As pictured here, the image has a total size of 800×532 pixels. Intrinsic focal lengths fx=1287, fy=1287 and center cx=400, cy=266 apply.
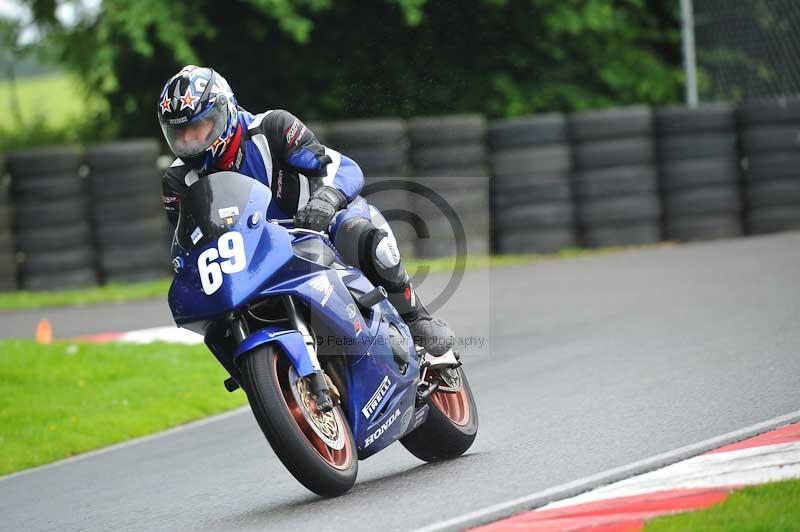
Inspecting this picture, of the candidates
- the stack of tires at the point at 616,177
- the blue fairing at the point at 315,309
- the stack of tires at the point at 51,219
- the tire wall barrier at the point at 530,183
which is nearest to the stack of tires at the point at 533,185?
the tire wall barrier at the point at 530,183

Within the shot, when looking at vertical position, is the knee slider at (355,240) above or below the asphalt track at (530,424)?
above

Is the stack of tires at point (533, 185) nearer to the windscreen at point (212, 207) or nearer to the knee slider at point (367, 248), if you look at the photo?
the knee slider at point (367, 248)

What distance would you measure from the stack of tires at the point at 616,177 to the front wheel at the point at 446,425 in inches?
353

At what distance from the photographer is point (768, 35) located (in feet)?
52.1

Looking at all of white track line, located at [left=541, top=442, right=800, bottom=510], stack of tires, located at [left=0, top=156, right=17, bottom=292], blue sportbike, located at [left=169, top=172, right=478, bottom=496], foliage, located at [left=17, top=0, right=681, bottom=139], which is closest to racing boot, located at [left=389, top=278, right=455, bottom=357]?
blue sportbike, located at [left=169, top=172, right=478, bottom=496]

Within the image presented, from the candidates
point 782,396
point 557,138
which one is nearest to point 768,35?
point 557,138

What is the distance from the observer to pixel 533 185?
593 inches

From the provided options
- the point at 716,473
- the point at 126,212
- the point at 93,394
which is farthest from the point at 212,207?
the point at 126,212

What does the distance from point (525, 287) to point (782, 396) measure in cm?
650

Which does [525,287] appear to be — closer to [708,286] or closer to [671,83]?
[708,286]

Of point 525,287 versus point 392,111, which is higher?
point 392,111

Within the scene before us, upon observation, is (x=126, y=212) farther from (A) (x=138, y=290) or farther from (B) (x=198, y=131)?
(B) (x=198, y=131)

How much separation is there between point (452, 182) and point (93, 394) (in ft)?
22.3

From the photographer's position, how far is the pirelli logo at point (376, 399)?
5.46m
